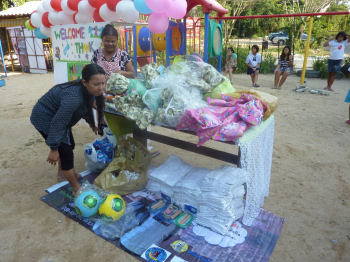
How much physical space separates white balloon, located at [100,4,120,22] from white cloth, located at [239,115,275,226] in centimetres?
266

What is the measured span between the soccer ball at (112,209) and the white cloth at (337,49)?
7.17m

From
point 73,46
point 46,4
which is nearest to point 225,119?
point 73,46

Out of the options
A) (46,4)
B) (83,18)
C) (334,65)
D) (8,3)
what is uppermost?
(8,3)

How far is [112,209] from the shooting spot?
7.04ft

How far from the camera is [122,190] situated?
257 centimetres

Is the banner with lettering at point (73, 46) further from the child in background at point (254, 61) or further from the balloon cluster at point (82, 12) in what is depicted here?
the child in background at point (254, 61)

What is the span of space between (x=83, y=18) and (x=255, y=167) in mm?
3344

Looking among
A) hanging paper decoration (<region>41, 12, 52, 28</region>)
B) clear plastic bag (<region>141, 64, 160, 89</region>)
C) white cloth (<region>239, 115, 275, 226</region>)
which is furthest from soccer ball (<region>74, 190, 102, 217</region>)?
hanging paper decoration (<region>41, 12, 52, 28</region>)

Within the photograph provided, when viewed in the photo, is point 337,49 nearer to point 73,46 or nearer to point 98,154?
point 73,46

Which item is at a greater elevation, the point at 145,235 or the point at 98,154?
the point at 98,154

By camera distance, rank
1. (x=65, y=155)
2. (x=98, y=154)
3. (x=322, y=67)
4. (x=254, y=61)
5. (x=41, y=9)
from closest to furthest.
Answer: (x=65, y=155) < (x=98, y=154) < (x=41, y=9) < (x=254, y=61) < (x=322, y=67)

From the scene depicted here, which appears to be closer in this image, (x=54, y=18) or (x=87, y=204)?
(x=87, y=204)

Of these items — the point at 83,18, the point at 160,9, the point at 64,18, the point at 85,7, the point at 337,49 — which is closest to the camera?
the point at 160,9

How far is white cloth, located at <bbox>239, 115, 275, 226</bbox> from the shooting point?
1.93 meters
